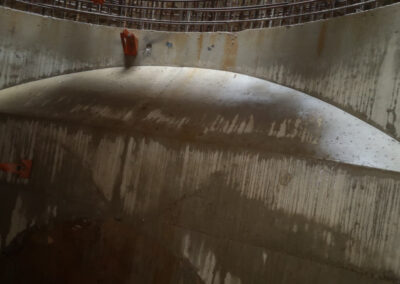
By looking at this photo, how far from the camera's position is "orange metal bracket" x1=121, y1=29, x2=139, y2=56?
667cm

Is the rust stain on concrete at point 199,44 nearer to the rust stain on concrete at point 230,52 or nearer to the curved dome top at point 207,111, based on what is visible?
the curved dome top at point 207,111

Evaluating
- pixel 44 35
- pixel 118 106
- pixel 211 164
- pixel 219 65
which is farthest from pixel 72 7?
pixel 211 164

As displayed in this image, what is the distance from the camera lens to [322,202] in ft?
13.6

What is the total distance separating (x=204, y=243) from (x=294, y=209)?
1.18 meters

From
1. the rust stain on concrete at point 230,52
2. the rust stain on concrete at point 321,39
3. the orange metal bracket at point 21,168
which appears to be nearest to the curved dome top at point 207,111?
the rust stain on concrete at point 230,52

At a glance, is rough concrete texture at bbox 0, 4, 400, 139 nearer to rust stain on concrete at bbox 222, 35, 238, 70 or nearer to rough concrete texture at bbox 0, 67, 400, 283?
rust stain on concrete at bbox 222, 35, 238, 70

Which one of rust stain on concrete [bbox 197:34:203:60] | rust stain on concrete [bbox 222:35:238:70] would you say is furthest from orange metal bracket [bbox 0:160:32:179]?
rust stain on concrete [bbox 222:35:238:70]

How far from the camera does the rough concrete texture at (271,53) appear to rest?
4461mm

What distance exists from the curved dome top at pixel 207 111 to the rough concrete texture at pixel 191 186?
0.02 metres

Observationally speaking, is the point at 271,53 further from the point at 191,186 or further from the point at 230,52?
the point at 191,186

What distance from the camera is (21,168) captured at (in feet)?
19.6

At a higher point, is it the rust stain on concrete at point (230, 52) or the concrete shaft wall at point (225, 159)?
the rust stain on concrete at point (230, 52)

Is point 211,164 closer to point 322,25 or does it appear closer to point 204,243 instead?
point 204,243

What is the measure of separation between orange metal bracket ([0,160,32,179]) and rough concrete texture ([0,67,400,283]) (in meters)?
0.12
